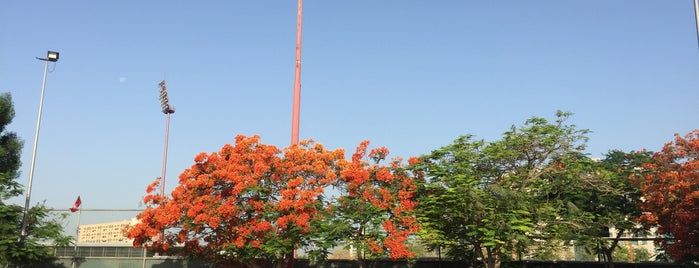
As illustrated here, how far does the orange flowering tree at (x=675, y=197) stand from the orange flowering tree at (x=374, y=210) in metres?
9.47

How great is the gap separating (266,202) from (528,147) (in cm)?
1104

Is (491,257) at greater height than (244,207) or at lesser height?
lesser

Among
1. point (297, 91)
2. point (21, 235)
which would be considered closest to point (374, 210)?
point (297, 91)

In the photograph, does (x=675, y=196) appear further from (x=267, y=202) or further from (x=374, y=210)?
(x=267, y=202)

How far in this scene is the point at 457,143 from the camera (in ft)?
74.4

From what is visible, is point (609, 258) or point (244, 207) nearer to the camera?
point (244, 207)

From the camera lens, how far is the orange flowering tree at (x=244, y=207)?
1908cm

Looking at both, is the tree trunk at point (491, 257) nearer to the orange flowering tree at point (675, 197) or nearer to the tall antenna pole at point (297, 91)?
the orange flowering tree at point (675, 197)

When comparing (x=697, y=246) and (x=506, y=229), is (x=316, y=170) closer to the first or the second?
(x=506, y=229)

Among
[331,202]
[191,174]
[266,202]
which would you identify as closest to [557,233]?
[331,202]

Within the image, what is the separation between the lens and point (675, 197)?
20.6 metres

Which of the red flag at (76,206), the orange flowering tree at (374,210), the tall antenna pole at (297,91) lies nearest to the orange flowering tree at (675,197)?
the orange flowering tree at (374,210)

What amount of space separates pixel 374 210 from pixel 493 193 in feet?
15.3

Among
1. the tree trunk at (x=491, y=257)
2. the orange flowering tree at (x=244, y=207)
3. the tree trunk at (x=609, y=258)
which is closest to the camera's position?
the orange flowering tree at (x=244, y=207)
